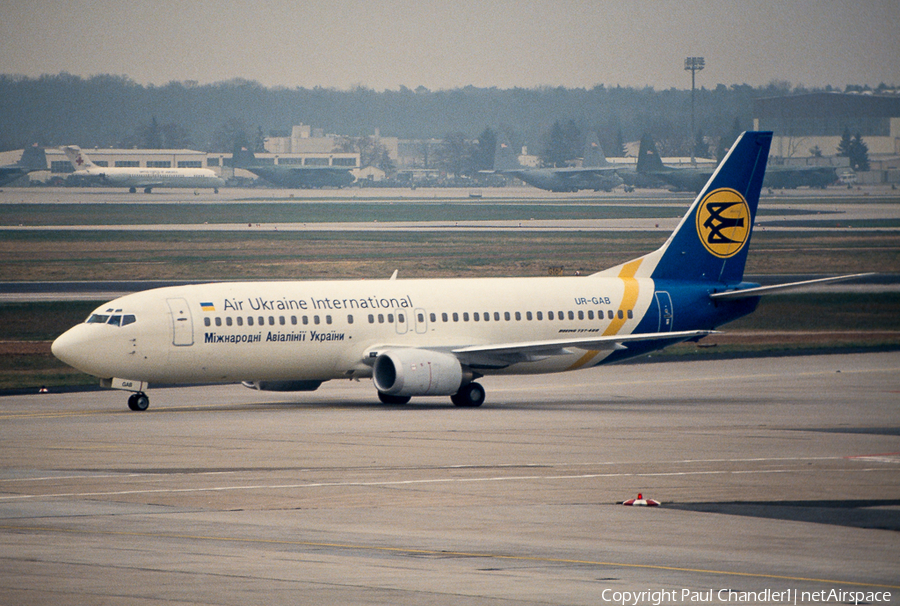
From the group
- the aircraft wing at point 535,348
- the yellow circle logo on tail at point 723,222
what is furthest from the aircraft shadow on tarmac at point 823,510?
the yellow circle logo on tail at point 723,222

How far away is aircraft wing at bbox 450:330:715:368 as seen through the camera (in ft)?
→ 145

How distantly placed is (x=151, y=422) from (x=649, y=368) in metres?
25.2

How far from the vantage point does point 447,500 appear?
84.0 ft

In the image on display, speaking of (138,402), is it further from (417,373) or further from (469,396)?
(469,396)

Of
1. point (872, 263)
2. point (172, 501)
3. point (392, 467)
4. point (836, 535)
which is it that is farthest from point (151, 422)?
point (872, 263)

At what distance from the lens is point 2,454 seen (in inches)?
1281

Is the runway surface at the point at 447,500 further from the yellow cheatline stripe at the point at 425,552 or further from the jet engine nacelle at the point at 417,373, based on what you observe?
the jet engine nacelle at the point at 417,373

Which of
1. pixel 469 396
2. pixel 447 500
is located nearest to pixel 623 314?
pixel 469 396

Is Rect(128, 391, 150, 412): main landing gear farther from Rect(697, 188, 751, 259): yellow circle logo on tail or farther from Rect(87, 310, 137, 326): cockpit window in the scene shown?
Rect(697, 188, 751, 259): yellow circle logo on tail

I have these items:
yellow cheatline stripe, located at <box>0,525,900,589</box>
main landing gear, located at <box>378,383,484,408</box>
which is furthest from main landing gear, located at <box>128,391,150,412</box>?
yellow cheatline stripe, located at <box>0,525,900,589</box>

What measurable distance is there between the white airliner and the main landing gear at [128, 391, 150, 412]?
31 millimetres

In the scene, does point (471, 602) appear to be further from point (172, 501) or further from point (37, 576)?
point (172, 501)

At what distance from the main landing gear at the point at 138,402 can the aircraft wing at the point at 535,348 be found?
9.86 meters

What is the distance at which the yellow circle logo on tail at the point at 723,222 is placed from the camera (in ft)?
168
